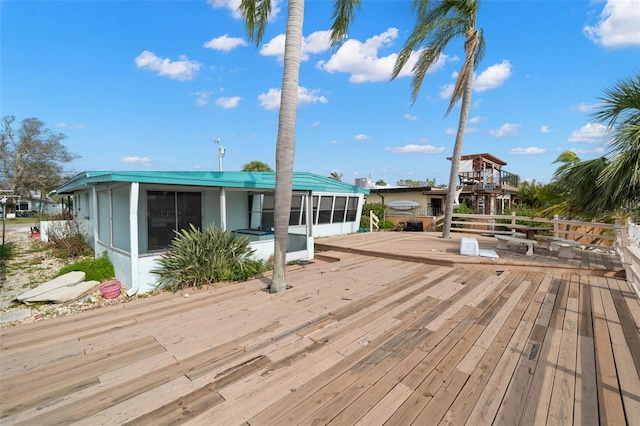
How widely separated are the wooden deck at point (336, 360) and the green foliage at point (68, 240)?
Answer: 742 centimetres

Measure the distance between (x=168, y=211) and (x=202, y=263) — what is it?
3.17 meters

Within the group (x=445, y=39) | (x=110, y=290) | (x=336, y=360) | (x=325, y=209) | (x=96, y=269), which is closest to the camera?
(x=336, y=360)

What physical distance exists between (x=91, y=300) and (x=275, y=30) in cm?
750

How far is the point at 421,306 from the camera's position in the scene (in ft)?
14.0

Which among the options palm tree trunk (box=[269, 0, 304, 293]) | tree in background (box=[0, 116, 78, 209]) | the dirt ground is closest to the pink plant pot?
the dirt ground

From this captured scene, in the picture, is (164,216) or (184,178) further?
(164,216)

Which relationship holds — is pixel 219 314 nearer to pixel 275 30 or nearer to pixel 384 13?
pixel 275 30

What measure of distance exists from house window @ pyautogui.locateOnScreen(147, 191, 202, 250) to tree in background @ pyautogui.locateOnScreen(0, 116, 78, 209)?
34.8 metres

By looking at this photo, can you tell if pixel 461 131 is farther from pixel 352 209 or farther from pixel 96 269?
pixel 96 269

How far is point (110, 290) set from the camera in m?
5.82

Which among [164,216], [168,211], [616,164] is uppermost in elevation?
[616,164]

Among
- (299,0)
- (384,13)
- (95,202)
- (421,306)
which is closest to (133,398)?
(421,306)

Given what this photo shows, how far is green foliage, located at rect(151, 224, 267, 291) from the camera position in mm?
5508

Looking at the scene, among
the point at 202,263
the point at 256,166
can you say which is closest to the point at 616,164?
the point at 202,263
